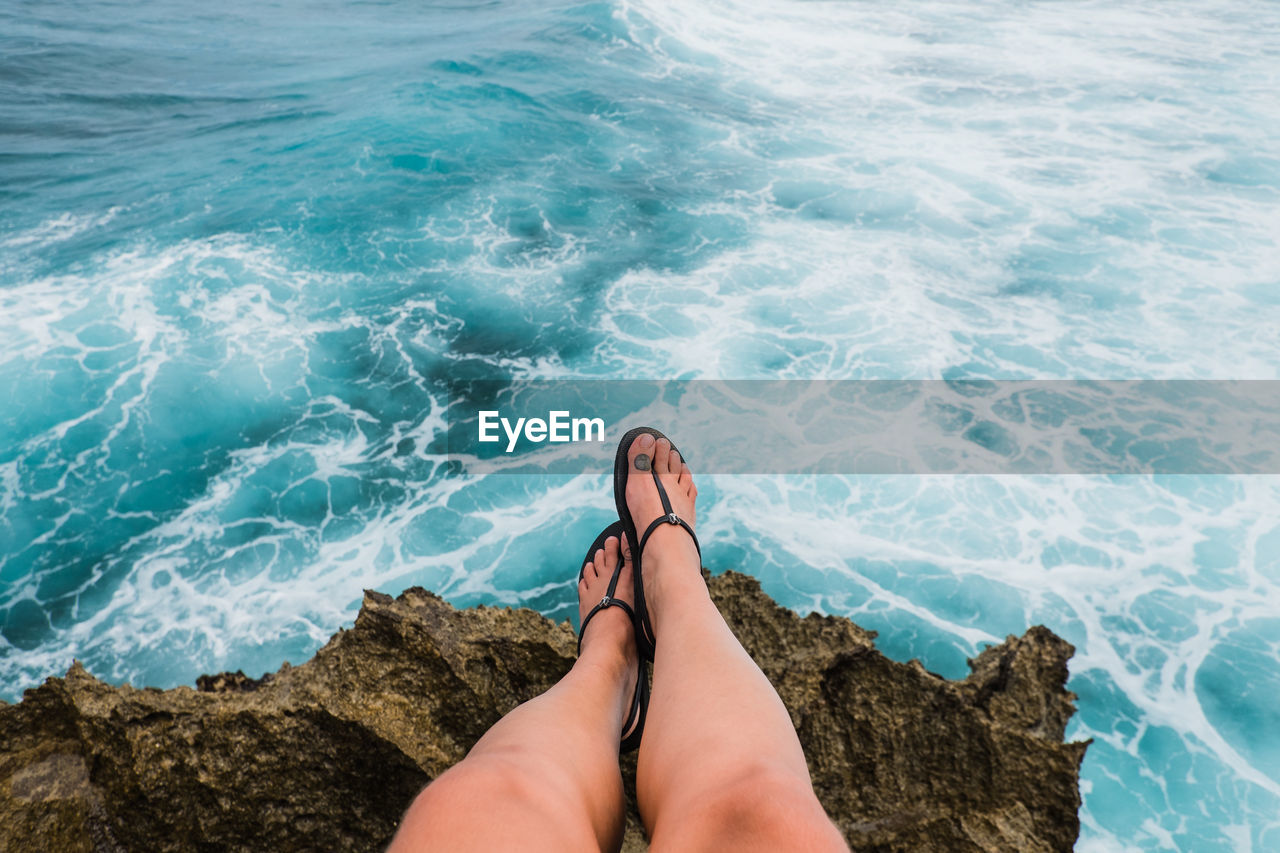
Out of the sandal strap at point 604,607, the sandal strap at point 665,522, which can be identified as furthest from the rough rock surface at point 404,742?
the sandal strap at point 665,522

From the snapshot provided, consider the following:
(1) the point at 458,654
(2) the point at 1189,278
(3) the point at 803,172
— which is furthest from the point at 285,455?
(2) the point at 1189,278

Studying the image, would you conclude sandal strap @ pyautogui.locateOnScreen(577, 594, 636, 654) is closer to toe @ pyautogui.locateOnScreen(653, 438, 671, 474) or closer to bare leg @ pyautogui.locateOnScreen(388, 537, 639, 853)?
bare leg @ pyautogui.locateOnScreen(388, 537, 639, 853)

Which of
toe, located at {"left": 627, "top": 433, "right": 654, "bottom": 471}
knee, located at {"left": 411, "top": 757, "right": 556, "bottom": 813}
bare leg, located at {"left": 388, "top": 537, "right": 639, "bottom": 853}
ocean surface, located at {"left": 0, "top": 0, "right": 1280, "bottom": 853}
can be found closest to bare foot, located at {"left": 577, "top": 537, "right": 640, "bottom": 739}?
bare leg, located at {"left": 388, "top": 537, "right": 639, "bottom": 853}

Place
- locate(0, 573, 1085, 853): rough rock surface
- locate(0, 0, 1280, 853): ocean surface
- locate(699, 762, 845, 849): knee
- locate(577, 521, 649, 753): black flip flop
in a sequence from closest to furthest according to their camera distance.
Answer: locate(699, 762, 845, 849): knee, locate(0, 573, 1085, 853): rough rock surface, locate(577, 521, 649, 753): black flip flop, locate(0, 0, 1280, 853): ocean surface

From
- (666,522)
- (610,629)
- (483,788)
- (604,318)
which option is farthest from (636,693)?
(604,318)

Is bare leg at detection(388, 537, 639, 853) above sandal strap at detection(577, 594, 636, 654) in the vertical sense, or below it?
above

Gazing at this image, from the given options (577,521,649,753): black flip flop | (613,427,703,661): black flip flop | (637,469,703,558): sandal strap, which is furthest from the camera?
(637,469,703,558): sandal strap
